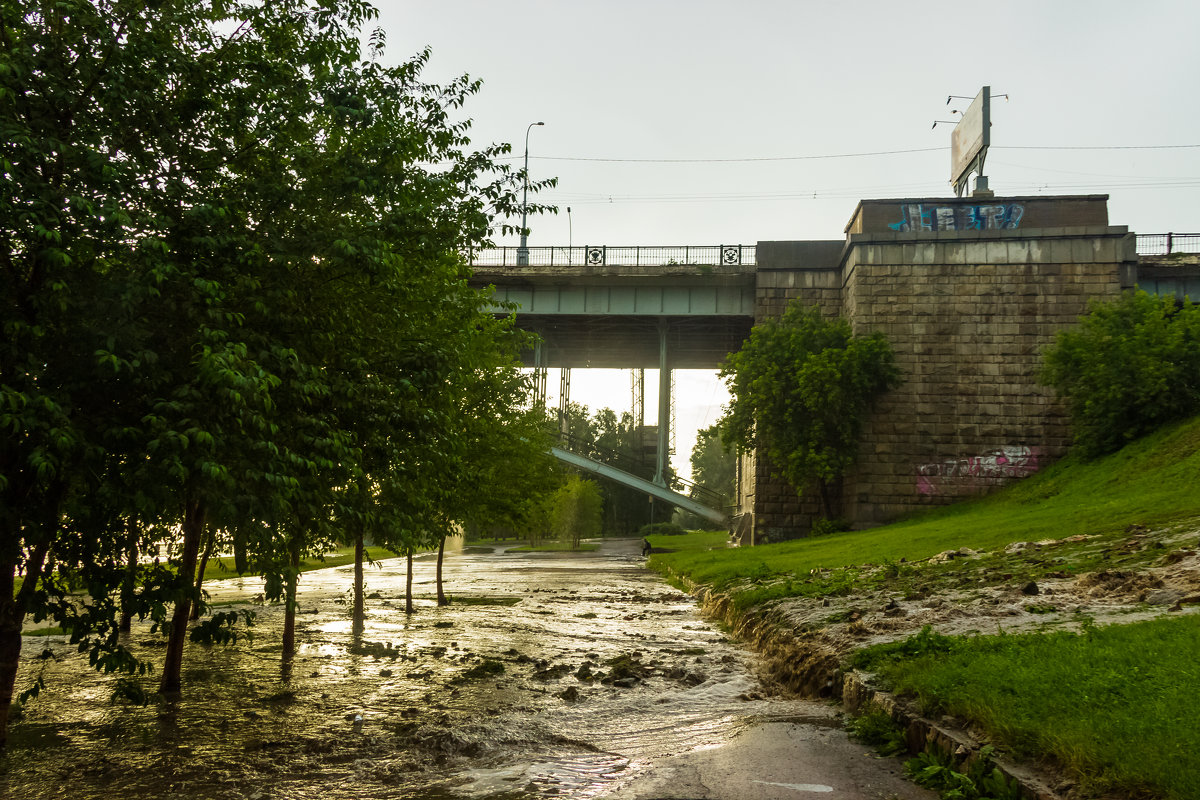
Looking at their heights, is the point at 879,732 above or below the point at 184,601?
below

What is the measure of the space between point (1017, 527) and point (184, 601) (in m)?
17.2

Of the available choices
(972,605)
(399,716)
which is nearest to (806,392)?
(972,605)

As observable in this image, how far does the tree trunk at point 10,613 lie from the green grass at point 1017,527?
35.6 ft

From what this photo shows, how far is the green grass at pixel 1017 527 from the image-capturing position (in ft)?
51.2

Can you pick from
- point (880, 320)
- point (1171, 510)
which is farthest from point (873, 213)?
point (1171, 510)

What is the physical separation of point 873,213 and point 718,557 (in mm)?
16753

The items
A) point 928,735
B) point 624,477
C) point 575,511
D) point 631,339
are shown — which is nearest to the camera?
point 928,735

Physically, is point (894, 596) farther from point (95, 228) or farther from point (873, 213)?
point (873, 213)

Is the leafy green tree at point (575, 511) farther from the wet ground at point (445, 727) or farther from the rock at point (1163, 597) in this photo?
the rock at point (1163, 597)

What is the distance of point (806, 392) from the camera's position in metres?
35.0

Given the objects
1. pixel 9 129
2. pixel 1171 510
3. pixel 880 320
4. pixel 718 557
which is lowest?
pixel 718 557

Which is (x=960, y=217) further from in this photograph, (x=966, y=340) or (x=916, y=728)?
(x=916, y=728)

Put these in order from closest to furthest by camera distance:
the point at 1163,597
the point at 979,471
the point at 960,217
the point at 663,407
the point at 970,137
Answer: the point at 1163,597
the point at 979,471
the point at 960,217
the point at 970,137
the point at 663,407

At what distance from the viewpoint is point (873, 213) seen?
3850 cm
